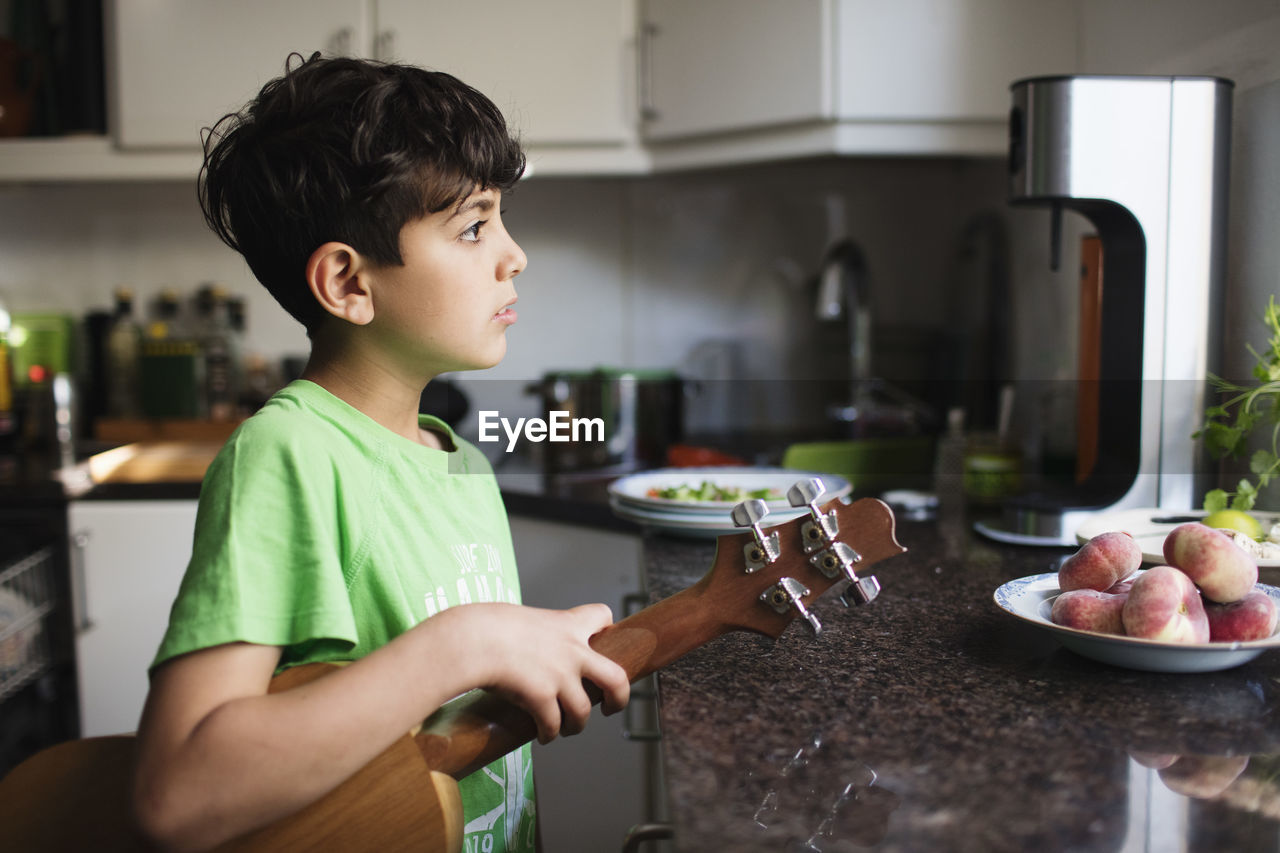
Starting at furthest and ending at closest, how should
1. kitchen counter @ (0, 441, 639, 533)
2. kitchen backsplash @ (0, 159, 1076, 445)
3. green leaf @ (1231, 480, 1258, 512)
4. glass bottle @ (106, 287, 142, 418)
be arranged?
1. glass bottle @ (106, 287, 142, 418)
2. kitchen backsplash @ (0, 159, 1076, 445)
3. kitchen counter @ (0, 441, 639, 533)
4. green leaf @ (1231, 480, 1258, 512)

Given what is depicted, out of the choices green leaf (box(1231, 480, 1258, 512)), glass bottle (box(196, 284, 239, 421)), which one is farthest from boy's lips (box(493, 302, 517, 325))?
glass bottle (box(196, 284, 239, 421))

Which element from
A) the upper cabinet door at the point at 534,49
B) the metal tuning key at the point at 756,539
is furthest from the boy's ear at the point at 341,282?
the upper cabinet door at the point at 534,49

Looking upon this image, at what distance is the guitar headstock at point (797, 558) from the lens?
65 centimetres

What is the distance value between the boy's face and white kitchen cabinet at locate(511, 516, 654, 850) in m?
0.90

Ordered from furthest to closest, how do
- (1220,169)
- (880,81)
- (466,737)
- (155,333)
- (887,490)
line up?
1. (155,333)
2. (880,81)
3. (887,490)
4. (1220,169)
5. (466,737)

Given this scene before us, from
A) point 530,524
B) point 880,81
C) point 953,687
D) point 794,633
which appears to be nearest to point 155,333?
point 530,524

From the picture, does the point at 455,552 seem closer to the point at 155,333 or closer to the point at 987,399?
the point at 987,399

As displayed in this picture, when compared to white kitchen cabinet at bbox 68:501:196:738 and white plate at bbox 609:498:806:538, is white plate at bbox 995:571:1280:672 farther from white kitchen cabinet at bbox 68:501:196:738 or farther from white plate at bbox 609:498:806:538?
white kitchen cabinet at bbox 68:501:196:738

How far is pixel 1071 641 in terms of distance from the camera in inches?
27.2

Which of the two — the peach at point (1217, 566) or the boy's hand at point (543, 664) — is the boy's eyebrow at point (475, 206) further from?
the peach at point (1217, 566)

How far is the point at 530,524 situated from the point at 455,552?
3.41ft

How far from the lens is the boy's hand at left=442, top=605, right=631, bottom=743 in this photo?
59 cm

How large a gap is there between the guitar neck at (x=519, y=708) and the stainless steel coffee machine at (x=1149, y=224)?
608mm

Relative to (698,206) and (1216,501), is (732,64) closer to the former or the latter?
(698,206)
